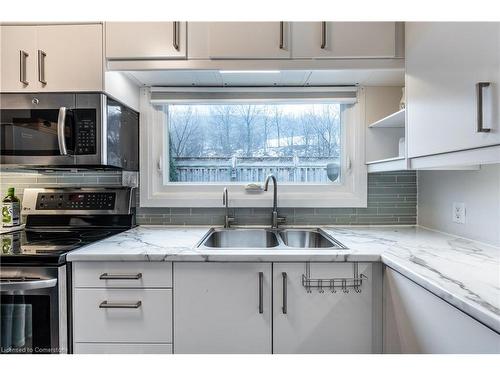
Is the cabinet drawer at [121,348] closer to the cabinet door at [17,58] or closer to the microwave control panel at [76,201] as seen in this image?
the microwave control panel at [76,201]

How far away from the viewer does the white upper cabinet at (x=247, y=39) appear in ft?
4.83

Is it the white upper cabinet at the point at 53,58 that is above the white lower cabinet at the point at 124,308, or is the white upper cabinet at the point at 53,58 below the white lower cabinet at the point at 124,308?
above

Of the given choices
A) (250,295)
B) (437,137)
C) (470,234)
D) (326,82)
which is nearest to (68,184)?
(250,295)

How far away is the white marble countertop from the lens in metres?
0.79

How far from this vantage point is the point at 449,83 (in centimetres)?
106

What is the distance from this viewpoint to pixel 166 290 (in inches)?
49.3

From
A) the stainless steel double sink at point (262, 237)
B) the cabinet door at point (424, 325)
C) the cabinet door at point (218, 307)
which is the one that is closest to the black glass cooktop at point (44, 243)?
the cabinet door at point (218, 307)

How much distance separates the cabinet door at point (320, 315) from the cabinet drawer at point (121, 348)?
0.48 meters

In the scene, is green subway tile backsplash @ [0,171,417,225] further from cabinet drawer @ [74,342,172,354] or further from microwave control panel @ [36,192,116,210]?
cabinet drawer @ [74,342,172,354]

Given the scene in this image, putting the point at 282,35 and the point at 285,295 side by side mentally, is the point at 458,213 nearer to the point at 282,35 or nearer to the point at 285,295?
the point at 285,295

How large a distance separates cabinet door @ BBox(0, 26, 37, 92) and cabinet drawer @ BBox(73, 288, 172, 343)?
1.06m
